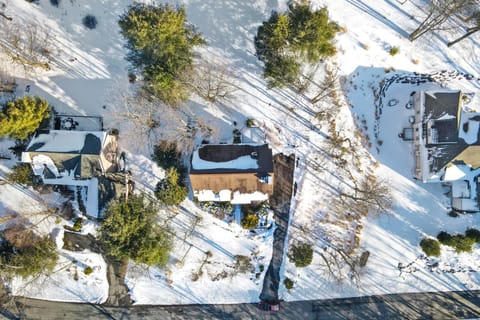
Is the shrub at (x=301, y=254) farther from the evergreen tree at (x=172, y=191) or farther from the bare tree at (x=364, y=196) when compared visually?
the evergreen tree at (x=172, y=191)

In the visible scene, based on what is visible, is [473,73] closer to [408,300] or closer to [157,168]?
[408,300]

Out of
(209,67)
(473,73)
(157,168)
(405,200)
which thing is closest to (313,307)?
(405,200)

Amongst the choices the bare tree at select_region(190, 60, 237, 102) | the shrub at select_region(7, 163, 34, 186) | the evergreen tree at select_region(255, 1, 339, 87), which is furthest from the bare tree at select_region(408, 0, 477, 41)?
the shrub at select_region(7, 163, 34, 186)

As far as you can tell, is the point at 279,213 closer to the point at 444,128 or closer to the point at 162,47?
the point at 444,128

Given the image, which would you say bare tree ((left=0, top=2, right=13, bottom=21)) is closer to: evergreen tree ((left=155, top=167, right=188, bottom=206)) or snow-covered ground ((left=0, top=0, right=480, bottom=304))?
snow-covered ground ((left=0, top=0, right=480, bottom=304))

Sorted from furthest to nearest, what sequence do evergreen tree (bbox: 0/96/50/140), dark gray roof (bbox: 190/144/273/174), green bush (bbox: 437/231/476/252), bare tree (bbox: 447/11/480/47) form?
green bush (bbox: 437/231/476/252) → bare tree (bbox: 447/11/480/47) → dark gray roof (bbox: 190/144/273/174) → evergreen tree (bbox: 0/96/50/140)

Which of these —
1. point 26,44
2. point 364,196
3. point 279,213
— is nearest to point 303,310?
point 279,213
